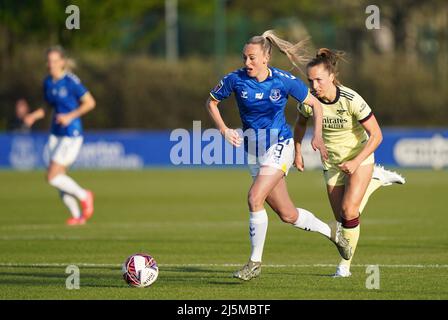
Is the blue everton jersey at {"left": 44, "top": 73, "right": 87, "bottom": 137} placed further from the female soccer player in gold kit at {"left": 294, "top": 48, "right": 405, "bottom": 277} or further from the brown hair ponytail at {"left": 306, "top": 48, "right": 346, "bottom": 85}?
the brown hair ponytail at {"left": 306, "top": 48, "right": 346, "bottom": 85}

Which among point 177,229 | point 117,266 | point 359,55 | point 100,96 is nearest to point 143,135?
point 100,96

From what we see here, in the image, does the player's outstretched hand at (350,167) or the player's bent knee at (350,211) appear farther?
the player's bent knee at (350,211)

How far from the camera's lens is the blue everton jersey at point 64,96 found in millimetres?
16500

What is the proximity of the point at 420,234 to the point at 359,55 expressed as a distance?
2954 centimetres

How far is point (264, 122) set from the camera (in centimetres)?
1020

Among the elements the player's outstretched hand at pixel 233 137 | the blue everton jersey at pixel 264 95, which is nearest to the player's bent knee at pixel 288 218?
the blue everton jersey at pixel 264 95

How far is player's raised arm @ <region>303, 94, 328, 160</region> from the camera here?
386 inches

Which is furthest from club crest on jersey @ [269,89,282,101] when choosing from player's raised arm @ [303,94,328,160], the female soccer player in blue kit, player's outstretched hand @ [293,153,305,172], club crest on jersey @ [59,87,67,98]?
club crest on jersey @ [59,87,67,98]

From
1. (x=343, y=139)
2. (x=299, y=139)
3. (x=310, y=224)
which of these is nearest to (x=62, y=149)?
(x=299, y=139)

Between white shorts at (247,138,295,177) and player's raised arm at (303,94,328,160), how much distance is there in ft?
1.15

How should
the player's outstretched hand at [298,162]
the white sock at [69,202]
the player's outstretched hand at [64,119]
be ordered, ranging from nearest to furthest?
the player's outstretched hand at [298,162], the player's outstretched hand at [64,119], the white sock at [69,202]

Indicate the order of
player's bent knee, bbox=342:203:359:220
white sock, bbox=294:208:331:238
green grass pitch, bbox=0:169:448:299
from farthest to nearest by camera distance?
white sock, bbox=294:208:331:238
player's bent knee, bbox=342:203:359:220
green grass pitch, bbox=0:169:448:299

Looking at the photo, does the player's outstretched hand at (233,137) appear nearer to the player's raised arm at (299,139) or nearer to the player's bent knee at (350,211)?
the player's raised arm at (299,139)

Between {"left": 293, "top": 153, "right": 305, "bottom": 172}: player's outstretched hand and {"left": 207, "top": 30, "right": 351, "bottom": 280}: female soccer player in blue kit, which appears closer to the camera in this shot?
{"left": 207, "top": 30, "right": 351, "bottom": 280}: female soccer player in blue kit
